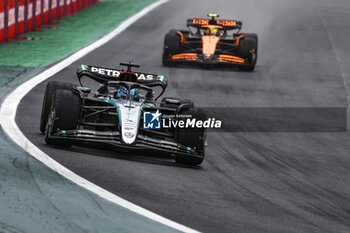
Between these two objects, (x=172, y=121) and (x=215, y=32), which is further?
(x=215, y=32)

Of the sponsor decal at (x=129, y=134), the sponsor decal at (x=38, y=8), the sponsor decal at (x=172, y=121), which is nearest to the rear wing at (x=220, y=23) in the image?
the sponsor decal at (x=38, y=8)

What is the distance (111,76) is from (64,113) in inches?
84.6

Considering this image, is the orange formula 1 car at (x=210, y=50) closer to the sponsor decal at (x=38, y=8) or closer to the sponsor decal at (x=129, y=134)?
the sponsor decal at (x=38, y=8)

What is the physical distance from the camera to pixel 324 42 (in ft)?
89.8

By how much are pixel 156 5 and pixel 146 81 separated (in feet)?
75.3

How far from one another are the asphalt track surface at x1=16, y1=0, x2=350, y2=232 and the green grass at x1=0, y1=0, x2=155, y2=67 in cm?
86

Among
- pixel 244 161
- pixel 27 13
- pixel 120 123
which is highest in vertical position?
pixel 27 13

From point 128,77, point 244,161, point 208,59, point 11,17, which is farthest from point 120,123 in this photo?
point 11,17

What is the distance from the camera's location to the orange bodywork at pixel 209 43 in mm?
20577

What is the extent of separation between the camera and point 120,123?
10078 mm

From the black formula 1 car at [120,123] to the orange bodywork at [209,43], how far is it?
9.62 m

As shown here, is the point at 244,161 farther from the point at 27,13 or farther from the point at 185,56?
the point at 27,13

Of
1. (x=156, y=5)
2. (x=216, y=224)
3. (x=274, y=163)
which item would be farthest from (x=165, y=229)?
(x=156, y=5)

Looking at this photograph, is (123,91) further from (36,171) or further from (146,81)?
(36,171)
